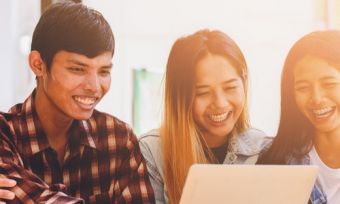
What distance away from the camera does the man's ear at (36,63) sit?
1905 mm

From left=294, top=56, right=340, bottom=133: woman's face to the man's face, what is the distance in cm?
78

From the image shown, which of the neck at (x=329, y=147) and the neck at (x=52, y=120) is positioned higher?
Result: the neck at (x=52, y=120)

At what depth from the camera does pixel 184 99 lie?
6.75ft

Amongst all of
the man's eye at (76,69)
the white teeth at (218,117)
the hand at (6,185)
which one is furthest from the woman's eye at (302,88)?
the hand at (6,185)

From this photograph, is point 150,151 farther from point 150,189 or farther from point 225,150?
point 225,150

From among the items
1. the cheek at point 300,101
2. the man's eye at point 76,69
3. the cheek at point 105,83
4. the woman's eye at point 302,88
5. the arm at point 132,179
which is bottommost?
the arm at point 132,179

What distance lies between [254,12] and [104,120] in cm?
77

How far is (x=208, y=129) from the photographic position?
2.08m

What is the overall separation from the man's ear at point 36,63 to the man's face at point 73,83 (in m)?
0.02

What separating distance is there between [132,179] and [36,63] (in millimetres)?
576

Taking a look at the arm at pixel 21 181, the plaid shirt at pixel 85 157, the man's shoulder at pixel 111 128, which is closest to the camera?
the arm at pixel 21 181

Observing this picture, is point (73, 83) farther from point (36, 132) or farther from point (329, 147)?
point (329, 147)

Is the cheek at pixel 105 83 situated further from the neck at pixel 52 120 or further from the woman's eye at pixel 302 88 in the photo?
the woman's eye at pixel 302 88

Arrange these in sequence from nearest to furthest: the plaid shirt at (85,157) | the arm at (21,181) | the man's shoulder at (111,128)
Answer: the arm at (21,181) < the plaid shirt at (85,157) < the man's shoulder at (111,128)
